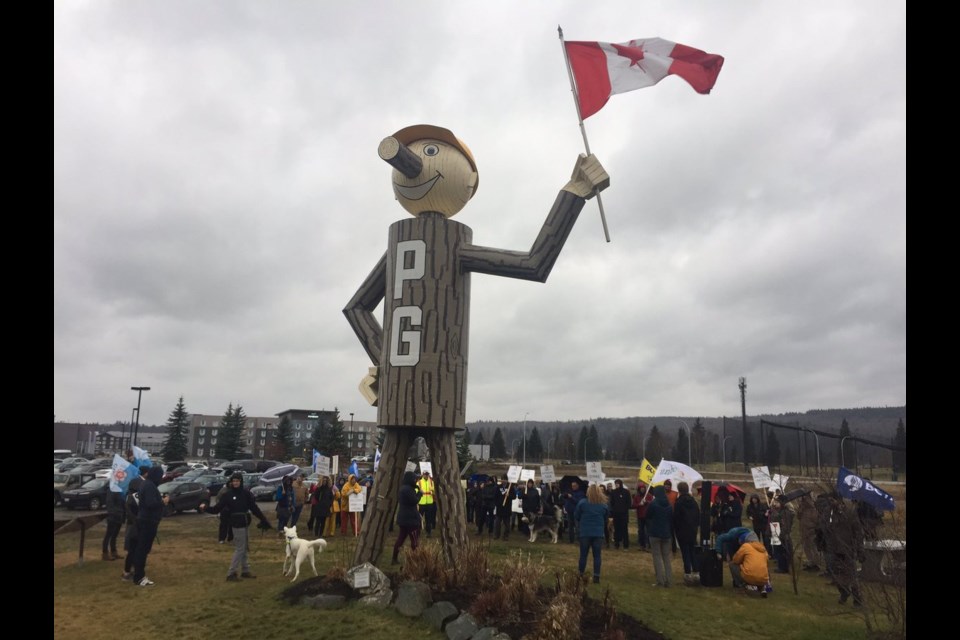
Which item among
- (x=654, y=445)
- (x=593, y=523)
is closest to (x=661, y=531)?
(x=593, y=523)

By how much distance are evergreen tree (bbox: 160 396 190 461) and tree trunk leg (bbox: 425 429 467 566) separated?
5855cm

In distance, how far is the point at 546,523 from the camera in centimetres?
1669

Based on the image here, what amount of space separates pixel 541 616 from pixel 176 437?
6237cm

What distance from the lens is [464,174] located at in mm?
10055

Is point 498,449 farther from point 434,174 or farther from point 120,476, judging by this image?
point 434,174

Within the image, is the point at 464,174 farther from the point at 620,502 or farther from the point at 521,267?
the point at 620,502

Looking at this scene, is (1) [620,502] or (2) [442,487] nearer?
(2) [442,487]

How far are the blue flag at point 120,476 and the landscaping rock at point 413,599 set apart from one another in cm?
759

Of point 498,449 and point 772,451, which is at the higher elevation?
point 772,451

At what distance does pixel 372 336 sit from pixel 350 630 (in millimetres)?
4620

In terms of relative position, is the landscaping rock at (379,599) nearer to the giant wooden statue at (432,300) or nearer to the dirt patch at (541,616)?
the dirt patch at (541,616)

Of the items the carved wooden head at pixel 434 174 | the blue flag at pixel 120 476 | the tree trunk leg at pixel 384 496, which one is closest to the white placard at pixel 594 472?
the tree trunk leg at pixel 384 496

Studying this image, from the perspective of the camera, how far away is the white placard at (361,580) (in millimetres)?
8203
